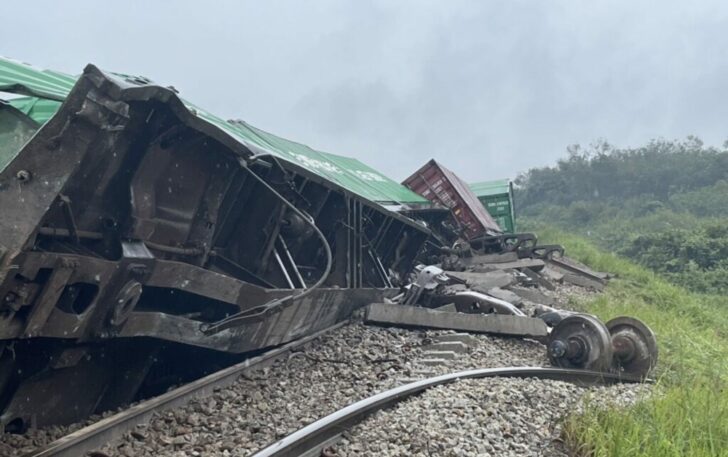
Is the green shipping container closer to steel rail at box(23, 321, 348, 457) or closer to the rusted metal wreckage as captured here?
the rusted metal wreckage

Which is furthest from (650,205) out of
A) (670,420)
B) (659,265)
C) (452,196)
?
(670,420)

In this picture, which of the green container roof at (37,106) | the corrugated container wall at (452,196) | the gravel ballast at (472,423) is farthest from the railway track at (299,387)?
the corrugated container wall at (452,196)

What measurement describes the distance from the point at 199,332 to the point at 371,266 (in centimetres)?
427

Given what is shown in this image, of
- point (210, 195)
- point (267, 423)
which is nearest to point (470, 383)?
point (267, 423)

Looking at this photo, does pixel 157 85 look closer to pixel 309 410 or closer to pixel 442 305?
pixel 309 410

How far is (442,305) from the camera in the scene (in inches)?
347

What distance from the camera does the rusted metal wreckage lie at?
340cm

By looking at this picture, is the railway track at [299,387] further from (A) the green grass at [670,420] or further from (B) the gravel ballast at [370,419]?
(A) the green grass at [670,420]

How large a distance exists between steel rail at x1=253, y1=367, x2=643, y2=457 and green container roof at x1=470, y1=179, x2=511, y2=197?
15999mm

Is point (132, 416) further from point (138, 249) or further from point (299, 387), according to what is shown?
point (299, 387)

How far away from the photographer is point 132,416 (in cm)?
374

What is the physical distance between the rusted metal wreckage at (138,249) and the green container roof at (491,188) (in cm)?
1533

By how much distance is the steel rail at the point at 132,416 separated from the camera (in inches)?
124

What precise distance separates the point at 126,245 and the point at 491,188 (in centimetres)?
2023
